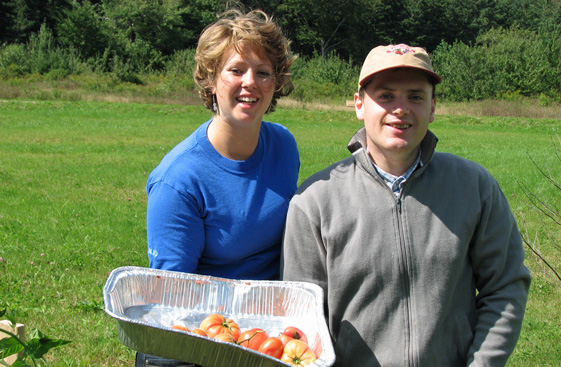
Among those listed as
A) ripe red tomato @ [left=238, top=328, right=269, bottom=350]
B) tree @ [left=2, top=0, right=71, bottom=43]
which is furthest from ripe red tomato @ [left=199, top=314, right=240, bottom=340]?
tree @ [left=2, top=0, right=71, bottom=43]

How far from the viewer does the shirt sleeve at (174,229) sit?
2.65m

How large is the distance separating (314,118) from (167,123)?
7.01m

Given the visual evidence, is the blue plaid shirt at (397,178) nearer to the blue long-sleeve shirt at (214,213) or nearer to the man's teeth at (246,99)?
the blue long-sleeve shirt at (214,213)

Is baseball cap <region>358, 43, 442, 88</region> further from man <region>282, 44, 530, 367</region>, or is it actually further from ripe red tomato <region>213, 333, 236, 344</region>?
ripe red tomato <region>213, 333, 236, 344</region>

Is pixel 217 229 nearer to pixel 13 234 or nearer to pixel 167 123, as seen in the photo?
pixel 13 234

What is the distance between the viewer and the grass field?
16.2 feet

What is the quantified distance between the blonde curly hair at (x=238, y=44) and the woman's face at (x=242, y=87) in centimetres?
4

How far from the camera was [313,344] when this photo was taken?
2.36m

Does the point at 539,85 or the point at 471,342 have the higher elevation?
the point at 471,342

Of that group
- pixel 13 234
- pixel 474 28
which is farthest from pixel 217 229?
pixel 474 28

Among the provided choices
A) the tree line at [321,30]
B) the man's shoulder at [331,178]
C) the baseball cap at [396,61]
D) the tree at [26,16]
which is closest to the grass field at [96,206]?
the man's shoulder at [331,178]

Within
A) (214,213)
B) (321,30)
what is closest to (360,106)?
(214,213)

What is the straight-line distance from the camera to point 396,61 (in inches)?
95.3

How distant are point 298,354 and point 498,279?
898 millimetres
